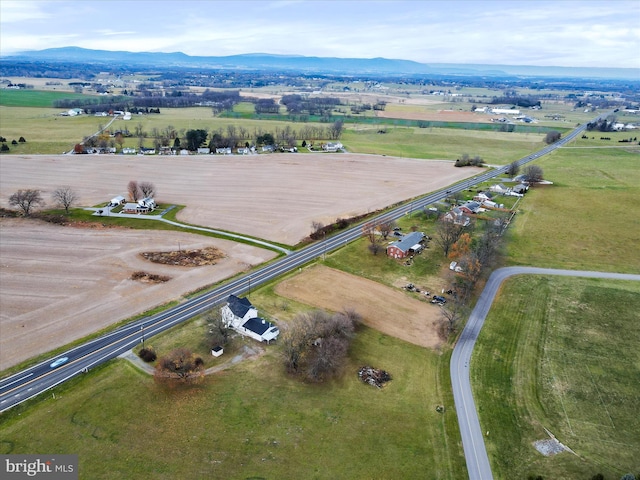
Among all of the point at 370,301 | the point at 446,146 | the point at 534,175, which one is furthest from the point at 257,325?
the point at 446,146

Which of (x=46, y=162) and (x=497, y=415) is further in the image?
(x=46, y=162)

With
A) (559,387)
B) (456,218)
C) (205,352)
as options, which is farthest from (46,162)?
(559,387)

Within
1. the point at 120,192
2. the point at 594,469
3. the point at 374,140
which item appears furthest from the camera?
the point at 374,140

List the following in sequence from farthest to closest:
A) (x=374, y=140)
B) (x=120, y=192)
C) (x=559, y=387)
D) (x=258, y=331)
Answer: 1. (x=374, y=140)
2. (x=120, y=192)
3. (x=258, y=331)
4. (x=559, y=387)

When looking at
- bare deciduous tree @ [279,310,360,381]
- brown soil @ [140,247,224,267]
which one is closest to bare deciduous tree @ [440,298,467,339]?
bare deciduous tree @ [279,310,360,381]

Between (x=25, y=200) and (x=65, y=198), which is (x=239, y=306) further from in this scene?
(x=25, y=200)

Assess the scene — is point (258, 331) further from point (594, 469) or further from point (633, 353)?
point (633, 353)
